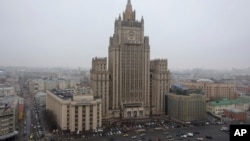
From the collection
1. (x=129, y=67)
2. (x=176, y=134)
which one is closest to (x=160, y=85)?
(x=129, y=67)

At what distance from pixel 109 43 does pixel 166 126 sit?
18.3m

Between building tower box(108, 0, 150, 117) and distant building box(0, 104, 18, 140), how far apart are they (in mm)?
17254

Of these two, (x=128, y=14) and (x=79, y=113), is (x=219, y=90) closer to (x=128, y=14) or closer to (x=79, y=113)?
(x=128, y=14)

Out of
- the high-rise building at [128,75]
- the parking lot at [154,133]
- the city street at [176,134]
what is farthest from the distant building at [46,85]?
the city street at [176,134]

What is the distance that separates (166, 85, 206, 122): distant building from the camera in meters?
45.0

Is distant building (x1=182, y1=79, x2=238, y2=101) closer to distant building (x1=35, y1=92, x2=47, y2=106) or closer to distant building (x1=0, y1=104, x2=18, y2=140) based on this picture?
distant building (x1=35, y1=92, x2=47, y2=106)

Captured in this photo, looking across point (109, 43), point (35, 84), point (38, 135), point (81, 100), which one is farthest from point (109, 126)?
point (35, 84)

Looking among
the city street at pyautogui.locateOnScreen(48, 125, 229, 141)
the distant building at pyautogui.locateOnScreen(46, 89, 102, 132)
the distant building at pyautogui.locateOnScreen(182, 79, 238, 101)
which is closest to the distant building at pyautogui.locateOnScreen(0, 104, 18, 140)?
the city street at pyautogui.locateOnScreen(48, 125, 229, 141)

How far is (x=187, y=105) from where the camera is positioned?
147 feet

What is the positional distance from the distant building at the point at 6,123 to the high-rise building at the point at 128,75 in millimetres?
14613

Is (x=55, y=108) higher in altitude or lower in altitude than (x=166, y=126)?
higher

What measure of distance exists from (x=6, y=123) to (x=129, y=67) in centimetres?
2260

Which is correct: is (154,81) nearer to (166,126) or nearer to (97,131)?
(166,126)

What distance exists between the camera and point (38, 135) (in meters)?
36.1
